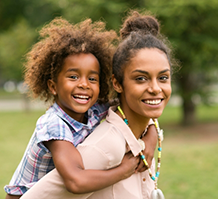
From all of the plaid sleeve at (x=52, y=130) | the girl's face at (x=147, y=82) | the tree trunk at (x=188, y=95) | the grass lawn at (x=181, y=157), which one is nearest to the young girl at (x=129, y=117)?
the girl's face at (x=147, y=82)

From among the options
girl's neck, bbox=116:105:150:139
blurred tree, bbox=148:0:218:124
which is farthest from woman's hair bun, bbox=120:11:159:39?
blurred tree, bbox=148:0:218:124

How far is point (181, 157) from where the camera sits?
26.9 ft

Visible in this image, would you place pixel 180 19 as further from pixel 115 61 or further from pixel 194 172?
pixel 115 61

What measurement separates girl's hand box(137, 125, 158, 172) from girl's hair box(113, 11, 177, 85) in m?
0.53

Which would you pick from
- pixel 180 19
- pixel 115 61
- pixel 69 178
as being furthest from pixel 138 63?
pixel 180 19

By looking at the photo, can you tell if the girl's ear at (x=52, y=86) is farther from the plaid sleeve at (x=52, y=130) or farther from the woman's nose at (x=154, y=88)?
the woman's nose at (x=154, y=88)

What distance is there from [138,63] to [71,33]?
742 millimetres

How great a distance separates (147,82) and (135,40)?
1.08ft

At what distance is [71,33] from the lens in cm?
247

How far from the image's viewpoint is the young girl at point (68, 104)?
190cm

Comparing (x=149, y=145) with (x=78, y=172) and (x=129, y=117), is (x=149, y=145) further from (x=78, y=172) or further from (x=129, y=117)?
(x=78, y=172)

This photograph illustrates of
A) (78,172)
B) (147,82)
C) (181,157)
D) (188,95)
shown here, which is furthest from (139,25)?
(188,95)

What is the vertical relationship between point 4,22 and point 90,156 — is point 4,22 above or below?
above

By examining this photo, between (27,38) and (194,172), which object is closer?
(194,172)
